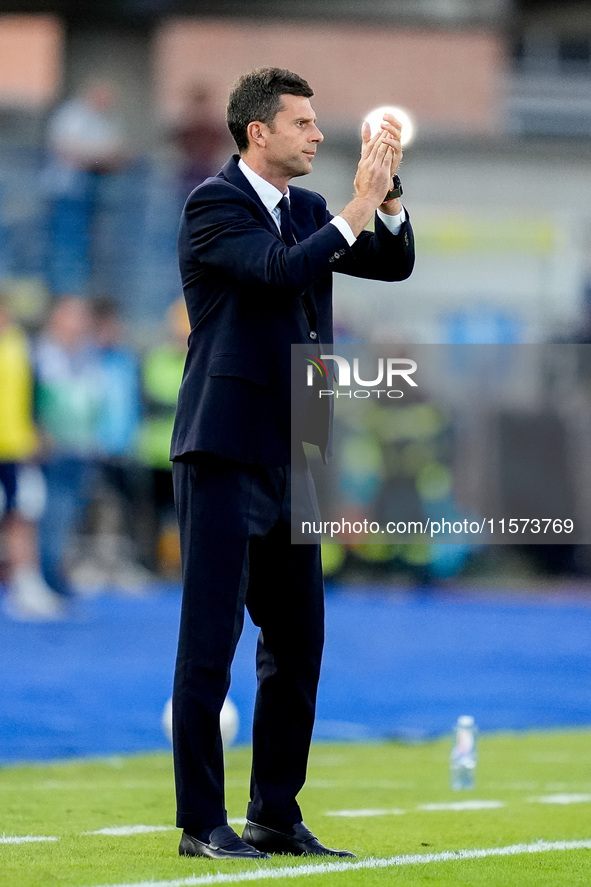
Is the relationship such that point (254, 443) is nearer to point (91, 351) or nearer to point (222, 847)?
point (222, 847)

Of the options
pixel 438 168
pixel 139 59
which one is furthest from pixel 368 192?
pixel 438 168

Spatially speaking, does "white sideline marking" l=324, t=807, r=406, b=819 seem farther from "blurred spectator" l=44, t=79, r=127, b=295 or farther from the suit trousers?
"blurred spectator" l=44, t=79, r=127, b=295

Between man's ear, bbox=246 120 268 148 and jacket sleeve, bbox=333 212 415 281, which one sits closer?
man's ear, bbox=246 120 268 148

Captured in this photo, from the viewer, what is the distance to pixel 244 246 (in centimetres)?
479

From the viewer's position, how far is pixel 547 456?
697 inches

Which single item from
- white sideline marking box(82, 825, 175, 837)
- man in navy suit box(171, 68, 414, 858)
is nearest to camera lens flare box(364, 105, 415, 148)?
man in navy suit box(171, 68, 414, 858)

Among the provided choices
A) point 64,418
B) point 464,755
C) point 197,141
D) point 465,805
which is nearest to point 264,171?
point 465,805

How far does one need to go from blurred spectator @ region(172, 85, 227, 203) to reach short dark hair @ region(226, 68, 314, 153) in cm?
1525

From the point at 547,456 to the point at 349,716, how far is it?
27.1 feet

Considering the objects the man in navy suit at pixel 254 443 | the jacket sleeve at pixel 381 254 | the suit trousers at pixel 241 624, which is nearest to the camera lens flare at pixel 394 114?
the man in navy suit at pixel 254 443

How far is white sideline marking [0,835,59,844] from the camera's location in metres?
5.30

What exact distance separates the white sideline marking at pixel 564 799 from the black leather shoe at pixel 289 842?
1994 millimetres

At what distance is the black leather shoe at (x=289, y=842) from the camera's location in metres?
5.04

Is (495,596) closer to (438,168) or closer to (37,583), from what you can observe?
(37,583)
